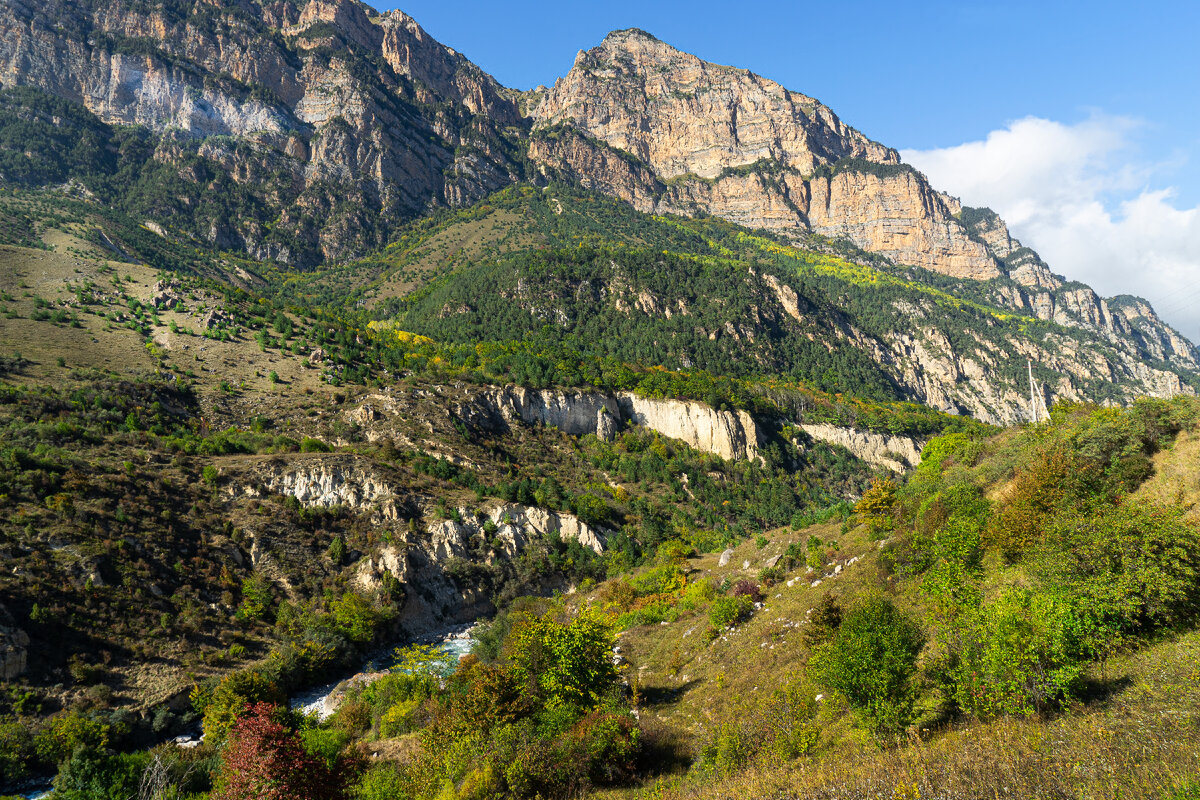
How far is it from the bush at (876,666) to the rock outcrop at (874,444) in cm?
9692

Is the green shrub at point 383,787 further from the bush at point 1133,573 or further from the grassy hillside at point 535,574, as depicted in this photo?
the bush at point 1133,573

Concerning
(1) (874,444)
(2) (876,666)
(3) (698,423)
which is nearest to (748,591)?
(2) (876,666)

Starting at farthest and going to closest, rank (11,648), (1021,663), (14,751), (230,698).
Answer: (230,698)
(11,648)
(14,751)
(1021,663)

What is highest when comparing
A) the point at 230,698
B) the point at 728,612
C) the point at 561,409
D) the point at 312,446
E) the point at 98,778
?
the point at 561,409

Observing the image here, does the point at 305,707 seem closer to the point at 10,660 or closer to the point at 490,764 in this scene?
the point at 10,660

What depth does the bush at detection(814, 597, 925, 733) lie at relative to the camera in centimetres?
1411

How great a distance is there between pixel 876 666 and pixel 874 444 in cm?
10401

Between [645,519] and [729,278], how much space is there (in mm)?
98428

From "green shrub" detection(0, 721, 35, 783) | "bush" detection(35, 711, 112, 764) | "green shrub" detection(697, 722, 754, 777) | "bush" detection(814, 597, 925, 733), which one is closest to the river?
"green shrub" detection(0, 721, 35, 783)

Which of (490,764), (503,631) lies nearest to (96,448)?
(503,631)

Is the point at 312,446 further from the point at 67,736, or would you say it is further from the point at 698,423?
the point at 698,423

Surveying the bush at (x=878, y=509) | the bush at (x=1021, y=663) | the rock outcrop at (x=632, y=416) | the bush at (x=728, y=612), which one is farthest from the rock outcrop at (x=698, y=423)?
the bush at (x=1021, y=663)

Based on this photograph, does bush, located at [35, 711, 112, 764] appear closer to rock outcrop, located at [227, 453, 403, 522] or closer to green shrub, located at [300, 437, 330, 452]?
rock outcrop, located at [227, 453, 403, 522]

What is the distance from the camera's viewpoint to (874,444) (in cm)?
10762
